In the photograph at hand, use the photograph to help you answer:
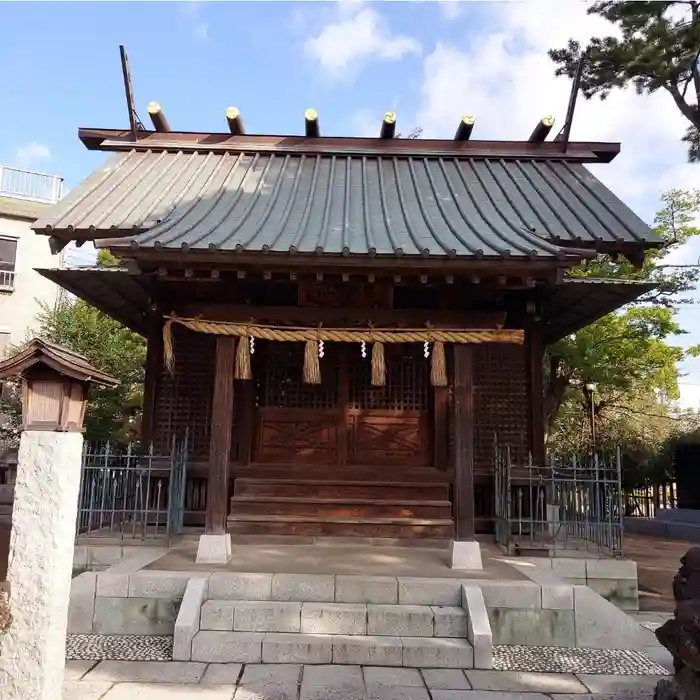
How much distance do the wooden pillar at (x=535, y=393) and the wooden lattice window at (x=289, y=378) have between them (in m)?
3.15

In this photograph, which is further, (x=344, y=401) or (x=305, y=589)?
(x=344, y=401)

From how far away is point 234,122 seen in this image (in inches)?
440

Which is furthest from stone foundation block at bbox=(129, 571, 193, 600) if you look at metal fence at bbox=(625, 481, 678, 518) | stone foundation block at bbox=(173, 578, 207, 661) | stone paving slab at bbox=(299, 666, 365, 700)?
metal fence at bbox=(625, 481, 678, 518)

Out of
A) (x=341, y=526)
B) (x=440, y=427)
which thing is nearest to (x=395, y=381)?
(x=440, y=427)

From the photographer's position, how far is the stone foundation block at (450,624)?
5.61m

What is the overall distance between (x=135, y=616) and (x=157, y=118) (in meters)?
8.97

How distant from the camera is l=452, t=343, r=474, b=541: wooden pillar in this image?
700cm

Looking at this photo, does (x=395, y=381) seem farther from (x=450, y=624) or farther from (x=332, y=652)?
(x=332, y=652)

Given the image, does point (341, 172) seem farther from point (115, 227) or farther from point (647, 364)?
point (647, 364)

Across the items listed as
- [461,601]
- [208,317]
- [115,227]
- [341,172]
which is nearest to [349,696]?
[461,601]

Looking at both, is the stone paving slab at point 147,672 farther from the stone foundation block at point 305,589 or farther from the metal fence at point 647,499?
the metal fence at point 647,499

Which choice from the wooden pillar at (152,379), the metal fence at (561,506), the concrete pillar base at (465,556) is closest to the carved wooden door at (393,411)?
the metal fence at (561,506)

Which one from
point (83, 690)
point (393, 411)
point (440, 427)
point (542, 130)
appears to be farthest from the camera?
point (542, 130)

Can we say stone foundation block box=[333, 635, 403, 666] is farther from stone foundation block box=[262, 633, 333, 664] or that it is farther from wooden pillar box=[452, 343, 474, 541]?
wooden pillar box=[452, 343, 474, 541]
